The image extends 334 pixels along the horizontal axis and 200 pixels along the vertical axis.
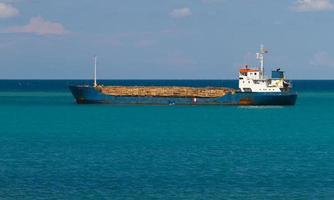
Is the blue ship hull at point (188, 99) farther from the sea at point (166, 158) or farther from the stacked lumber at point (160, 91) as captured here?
Answer: the sea at point (166, 158)

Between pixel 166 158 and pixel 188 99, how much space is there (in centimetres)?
7509

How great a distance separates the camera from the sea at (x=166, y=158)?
43781 millimetres

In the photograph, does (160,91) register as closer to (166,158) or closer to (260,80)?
(260,80)

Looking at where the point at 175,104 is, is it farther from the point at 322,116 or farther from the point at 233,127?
the point at 233,127

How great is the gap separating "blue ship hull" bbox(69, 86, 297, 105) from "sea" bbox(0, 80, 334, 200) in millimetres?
20053

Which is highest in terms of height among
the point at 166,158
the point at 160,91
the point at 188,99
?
the point at 160,91

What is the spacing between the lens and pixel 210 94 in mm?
129375

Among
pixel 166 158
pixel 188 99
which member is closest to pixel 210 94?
pixel 188 99

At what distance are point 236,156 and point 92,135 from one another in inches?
872
